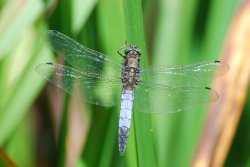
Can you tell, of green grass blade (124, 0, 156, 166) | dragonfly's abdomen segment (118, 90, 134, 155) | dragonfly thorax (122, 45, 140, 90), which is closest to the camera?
green grass blade (124, 0, 156, 166)

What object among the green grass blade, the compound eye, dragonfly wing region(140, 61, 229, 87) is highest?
the compound eye

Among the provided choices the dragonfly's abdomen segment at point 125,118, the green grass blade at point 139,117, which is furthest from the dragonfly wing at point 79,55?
the green grass blade at point 139,117

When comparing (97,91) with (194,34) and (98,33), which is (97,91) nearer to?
(98,33)

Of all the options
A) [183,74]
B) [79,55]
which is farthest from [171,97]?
[79,55]

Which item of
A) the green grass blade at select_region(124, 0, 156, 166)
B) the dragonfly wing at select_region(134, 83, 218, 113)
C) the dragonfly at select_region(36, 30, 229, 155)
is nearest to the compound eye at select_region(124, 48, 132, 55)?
the dragonfly at select_region(36, 30, 229, 155)

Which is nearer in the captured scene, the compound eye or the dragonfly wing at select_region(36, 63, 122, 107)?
the dragonfly wing at select_region(36, 63, 122, 107)

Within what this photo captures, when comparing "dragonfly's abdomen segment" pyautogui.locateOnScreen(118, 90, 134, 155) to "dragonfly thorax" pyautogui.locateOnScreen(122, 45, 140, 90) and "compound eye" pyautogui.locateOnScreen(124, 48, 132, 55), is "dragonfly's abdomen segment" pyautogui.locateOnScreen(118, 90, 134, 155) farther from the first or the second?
"compound eye" pyautogui.locateOnScreen(124, 48, 132, 55)

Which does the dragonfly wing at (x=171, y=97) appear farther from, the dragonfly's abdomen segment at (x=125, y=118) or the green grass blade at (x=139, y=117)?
the green grass blade at (x=139, y=117)
